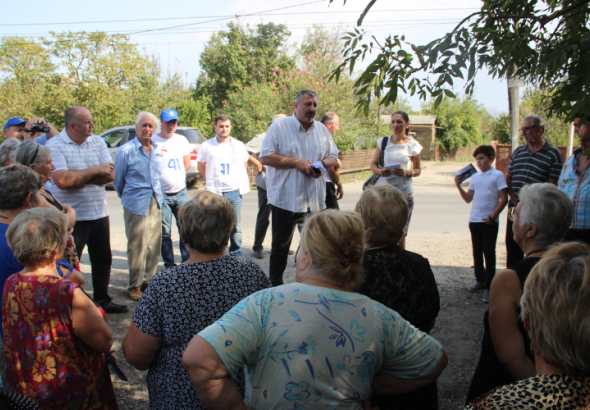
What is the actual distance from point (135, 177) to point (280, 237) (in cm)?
175

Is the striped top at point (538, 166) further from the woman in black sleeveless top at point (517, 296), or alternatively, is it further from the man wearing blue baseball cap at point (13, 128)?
the man wearing blue baseball cap at point (13, 128)

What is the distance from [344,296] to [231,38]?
43.4 m

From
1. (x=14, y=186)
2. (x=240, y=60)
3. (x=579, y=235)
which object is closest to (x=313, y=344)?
(x=14, y=186)

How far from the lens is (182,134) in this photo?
13258 millimetres

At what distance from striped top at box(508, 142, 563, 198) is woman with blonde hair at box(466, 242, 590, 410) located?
3.30 metres

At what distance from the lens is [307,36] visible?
1758 inches

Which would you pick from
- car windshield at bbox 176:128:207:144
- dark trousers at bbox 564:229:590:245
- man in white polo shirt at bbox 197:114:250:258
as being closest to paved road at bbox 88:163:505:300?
man in white polo shirt at bbox 197:114:250:258

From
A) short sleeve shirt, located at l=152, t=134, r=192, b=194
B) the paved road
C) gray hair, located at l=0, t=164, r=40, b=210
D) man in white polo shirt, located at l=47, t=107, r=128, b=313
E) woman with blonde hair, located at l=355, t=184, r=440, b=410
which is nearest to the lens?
woman with blonde hair, located at l=355, t=184, r=440, b=410

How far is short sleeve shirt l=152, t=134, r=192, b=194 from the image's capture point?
17.1ft

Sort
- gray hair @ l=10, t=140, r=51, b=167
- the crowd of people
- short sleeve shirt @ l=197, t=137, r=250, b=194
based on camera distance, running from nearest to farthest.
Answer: the crowd of people
gray hair @ l=10, t=140, r=51, b=167
short sleeve shirt @ l=197, t=137, r=250, b=194

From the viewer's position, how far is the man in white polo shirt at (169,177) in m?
5.24

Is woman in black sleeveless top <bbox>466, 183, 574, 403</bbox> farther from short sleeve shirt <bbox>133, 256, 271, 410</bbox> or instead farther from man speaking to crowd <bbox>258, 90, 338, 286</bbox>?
man speaking to crowd <bbox>258, 90, 338, 286</bbox>

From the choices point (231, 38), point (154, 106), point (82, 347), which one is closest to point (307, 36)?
point (231, 38)

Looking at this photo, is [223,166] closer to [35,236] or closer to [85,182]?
[85,182]
